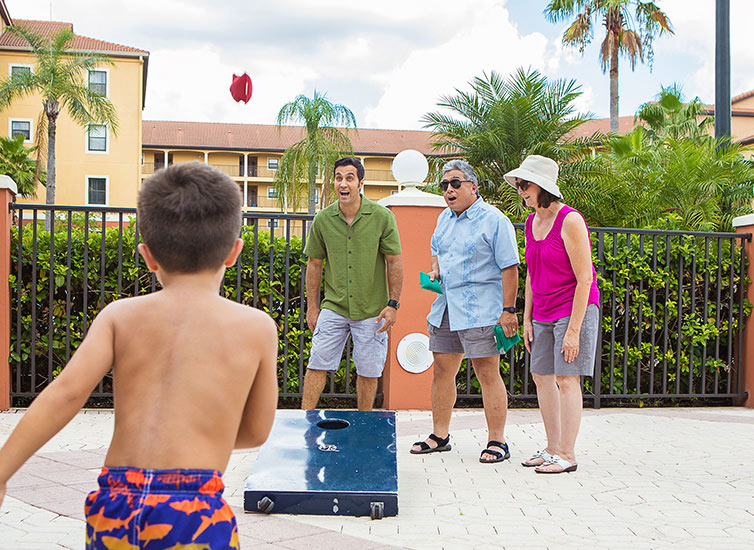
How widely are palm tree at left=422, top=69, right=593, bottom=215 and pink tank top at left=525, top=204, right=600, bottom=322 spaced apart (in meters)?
10.9

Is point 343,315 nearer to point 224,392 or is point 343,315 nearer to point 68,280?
point 68,280

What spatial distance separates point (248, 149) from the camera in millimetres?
65125

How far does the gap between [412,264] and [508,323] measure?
2.18 meters

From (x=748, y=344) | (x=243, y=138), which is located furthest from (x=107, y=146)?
(x=748, y=344)

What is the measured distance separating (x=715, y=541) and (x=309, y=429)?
2.24 m

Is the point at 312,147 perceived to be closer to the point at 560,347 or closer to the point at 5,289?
the point at 5,289

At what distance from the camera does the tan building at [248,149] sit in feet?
212

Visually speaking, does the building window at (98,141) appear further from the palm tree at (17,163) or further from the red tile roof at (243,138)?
the red tile roof at (243,138)

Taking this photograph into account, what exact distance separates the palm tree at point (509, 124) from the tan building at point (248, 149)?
47.2m

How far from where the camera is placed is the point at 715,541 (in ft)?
11.8

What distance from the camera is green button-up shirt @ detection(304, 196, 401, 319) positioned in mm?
5336

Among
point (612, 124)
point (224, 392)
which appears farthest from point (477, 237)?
point (612, 124)

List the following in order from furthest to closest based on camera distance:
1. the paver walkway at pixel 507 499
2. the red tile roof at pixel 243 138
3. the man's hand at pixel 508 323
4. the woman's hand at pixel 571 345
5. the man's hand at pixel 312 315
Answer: the red tile roof at pixel 243 138
the man's hand at pixel 312 315
the man's hand at pixel 508 323
the woman's hand at pixel 571 345
the paver walkway at pixel 507 499

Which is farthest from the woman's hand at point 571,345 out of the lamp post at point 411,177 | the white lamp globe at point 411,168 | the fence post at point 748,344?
the fence post at point 748,344
